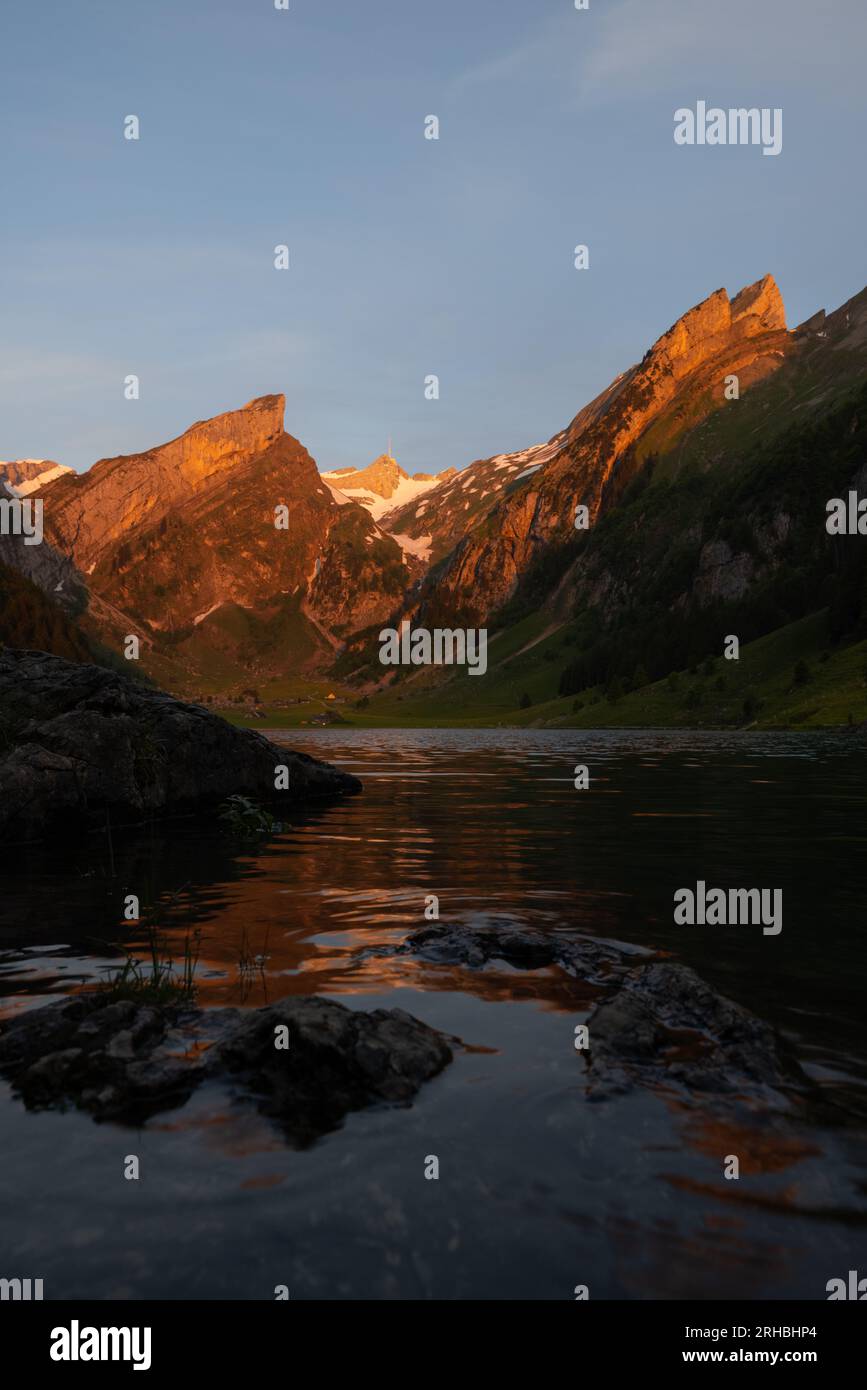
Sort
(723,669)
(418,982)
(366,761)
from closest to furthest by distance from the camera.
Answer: (418,982) → (366,761) → (723,669)

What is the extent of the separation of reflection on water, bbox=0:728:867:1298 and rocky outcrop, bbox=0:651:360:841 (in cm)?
683

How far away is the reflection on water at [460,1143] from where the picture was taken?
233 inches

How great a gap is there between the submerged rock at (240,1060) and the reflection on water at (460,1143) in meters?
0.31

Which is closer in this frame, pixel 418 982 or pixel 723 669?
pixel 418 982

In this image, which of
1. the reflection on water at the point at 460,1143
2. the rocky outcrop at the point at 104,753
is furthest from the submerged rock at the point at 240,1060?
the rocky outcrop at the point at 104,753

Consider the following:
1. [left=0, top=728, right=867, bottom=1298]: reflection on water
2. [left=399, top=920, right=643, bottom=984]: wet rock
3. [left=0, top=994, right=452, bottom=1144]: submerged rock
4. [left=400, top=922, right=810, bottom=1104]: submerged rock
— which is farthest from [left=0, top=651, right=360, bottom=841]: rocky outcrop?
[left=400, top=922, right=810, bottom=1104]: submerged rock

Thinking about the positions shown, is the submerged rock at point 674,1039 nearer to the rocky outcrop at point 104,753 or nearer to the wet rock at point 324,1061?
the wet rock at point 324,1061

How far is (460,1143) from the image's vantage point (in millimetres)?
7445

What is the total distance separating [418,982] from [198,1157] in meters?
5.42

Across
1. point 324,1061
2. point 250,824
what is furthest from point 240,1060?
point 250,824

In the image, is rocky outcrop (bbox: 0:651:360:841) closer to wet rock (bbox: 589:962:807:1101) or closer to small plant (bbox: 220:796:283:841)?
small plant (bbox: 220:796:283:841)
